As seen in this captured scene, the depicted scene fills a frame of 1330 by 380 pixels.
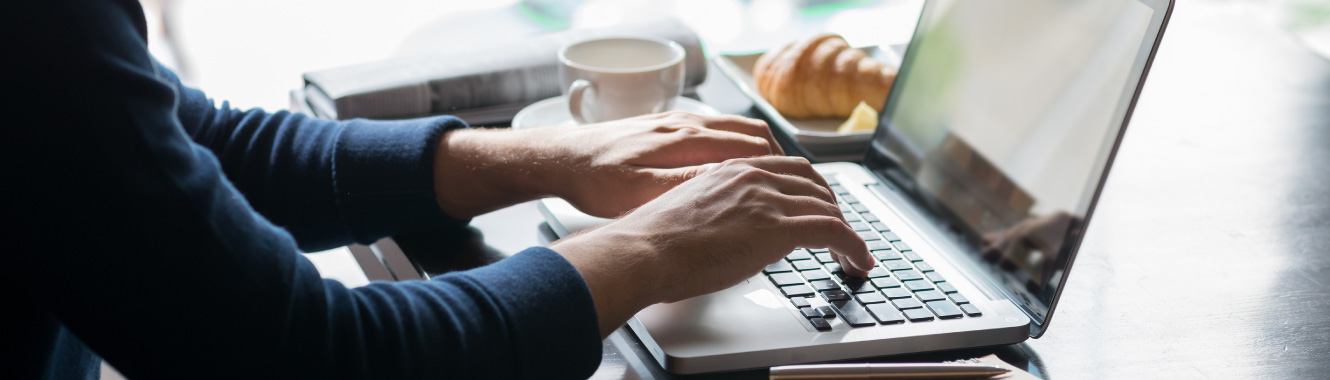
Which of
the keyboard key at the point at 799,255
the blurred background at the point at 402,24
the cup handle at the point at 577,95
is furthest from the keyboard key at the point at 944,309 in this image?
the blurred background at the point at 402,24

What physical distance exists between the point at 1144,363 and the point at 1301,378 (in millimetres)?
102

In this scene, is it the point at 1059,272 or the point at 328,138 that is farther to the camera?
the point at 328,138

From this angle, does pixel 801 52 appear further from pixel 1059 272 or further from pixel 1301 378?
pixel 1301 378

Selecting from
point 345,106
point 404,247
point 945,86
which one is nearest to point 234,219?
point 404,247

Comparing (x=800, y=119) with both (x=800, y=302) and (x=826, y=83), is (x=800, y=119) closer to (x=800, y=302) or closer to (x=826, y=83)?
(x=826, y=83)

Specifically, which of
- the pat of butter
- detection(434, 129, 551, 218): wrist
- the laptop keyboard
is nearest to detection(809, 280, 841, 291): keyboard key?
the laptop keyboard

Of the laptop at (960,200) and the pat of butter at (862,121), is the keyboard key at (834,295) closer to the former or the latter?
the laptop at (960,200)

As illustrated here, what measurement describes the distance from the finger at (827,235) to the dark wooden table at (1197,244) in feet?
0.29

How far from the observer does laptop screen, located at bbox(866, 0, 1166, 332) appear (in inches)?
29.0

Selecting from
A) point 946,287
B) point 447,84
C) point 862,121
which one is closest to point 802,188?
point 946,287

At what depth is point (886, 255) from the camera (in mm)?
773

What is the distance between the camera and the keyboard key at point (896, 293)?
70 cm

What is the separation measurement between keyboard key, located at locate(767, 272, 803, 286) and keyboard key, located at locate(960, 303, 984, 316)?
114mm

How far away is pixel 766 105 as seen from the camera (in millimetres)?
1127
